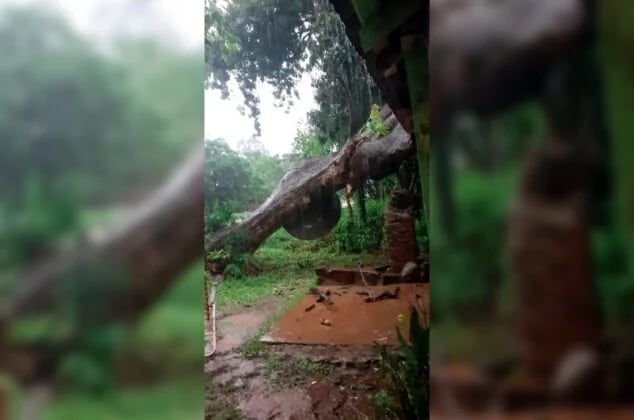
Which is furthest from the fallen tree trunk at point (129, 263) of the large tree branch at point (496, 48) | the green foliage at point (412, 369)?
the large tree branch at point (496, 48)

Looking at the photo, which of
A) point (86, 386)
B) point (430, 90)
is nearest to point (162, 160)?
point (86, 386)

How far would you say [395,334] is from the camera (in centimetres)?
224

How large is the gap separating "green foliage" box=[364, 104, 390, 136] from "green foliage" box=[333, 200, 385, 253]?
27 cm

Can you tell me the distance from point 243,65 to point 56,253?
1.01 m

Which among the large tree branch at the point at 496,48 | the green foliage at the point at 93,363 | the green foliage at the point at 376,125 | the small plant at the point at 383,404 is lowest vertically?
the small plant at the point at 383,404

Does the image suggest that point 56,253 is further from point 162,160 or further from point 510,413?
point 510,413

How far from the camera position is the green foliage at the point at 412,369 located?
2148 mm

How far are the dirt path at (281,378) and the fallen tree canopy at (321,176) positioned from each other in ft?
1.00

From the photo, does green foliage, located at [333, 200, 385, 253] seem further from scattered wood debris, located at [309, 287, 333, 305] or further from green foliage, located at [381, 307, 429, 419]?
green foliage, located at [381, 307, 429, 419]

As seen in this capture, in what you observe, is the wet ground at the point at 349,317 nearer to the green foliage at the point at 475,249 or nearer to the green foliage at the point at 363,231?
the green foliage at the point at 363,231

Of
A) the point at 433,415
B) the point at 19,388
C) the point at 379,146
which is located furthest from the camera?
the point at 379,146

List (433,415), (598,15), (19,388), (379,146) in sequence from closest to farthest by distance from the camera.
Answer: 1. (598,15)
2. (19,388)
3. (433,415)
4. (379,146)

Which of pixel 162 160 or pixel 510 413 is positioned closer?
pixel 510 413

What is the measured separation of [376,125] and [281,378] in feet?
3.53
